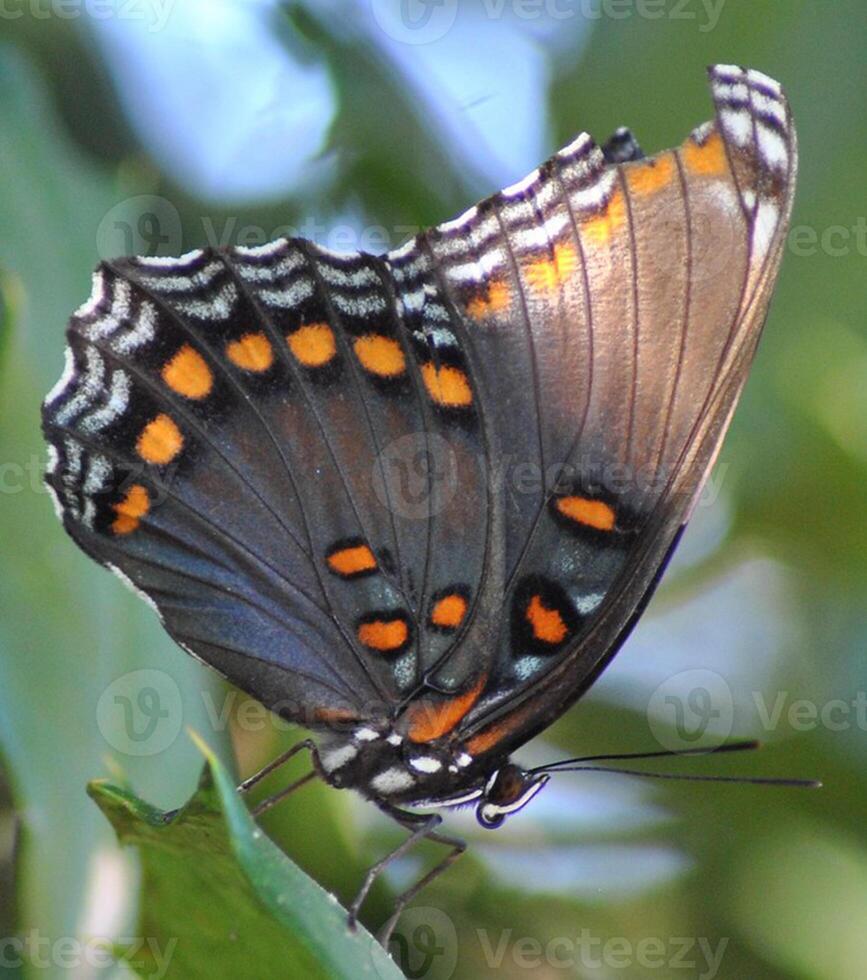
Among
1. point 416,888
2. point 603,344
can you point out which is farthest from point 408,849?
point 603,344

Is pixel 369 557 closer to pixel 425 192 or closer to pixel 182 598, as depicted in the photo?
pixel 182 598

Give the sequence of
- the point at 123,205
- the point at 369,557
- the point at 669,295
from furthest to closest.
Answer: the point at 123,205 → the point at 369,557 → the point at 669,295

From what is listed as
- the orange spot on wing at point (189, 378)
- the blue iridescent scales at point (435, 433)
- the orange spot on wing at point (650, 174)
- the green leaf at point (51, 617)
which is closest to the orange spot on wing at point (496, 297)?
the blue iridescent scales at point (435, 433)

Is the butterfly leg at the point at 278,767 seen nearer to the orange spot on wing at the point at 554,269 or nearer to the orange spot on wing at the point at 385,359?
the orange spot on wing at the point at 385,359

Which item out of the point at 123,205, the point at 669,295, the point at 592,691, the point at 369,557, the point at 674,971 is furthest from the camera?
the point at 592,691

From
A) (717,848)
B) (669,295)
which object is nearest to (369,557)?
(669,295)

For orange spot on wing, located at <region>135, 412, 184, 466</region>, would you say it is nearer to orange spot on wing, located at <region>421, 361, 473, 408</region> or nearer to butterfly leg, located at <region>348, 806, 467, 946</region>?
orange spot on wing, located at <region>421, 361, 473, 408</region>

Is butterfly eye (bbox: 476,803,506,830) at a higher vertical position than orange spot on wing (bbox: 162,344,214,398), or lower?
lower

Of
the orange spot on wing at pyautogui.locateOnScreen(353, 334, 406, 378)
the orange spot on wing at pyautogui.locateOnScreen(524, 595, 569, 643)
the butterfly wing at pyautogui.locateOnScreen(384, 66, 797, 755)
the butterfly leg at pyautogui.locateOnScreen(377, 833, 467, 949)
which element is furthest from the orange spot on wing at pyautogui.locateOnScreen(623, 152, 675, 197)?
the butterfly leg at pyautogui.locateOnScreen(377, 833, 467, 949)
